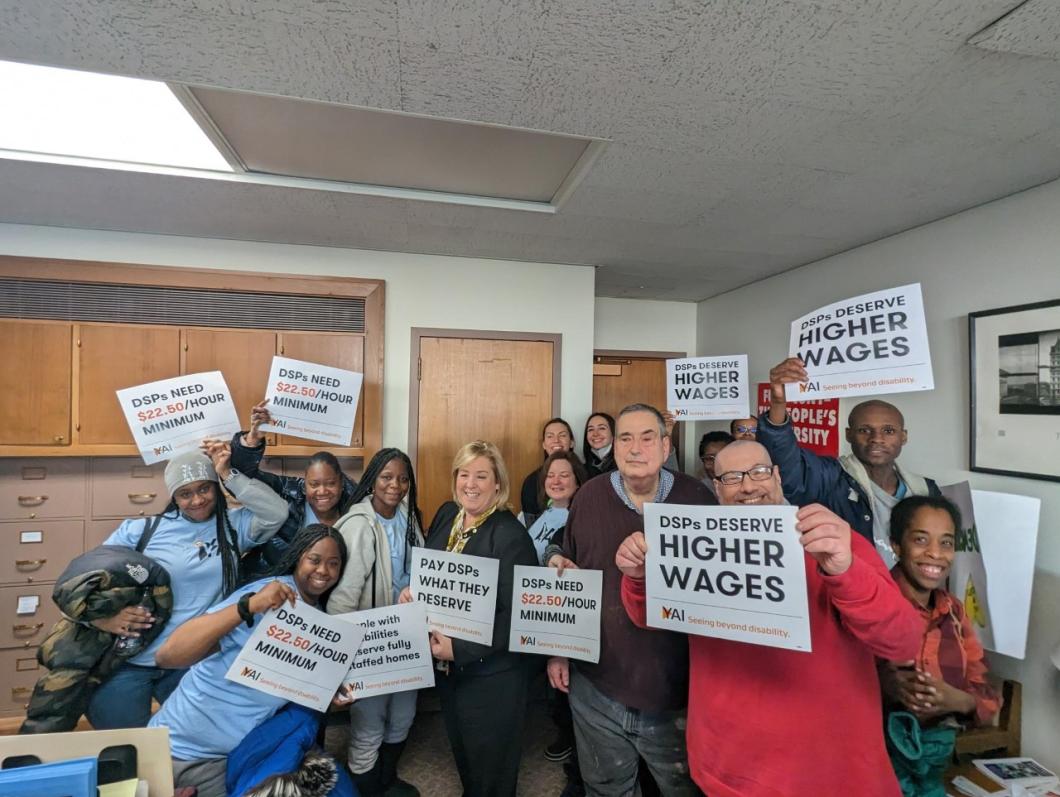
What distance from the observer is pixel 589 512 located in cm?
168

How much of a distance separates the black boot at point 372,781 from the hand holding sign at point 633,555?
164cm

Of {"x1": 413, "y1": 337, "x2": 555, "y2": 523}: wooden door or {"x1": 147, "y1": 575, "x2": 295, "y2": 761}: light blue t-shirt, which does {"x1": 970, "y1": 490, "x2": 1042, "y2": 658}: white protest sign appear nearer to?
{"x1": 413, "y1": 337, "x2": 555, "y2": 523}: wooden door

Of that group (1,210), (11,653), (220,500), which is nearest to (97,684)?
(220,500)

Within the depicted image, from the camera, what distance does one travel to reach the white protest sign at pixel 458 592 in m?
1.69

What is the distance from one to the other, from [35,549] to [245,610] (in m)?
2.14

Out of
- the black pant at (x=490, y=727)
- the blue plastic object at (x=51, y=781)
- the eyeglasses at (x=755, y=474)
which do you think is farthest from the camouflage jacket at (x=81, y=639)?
the eyeglasses at (x=755, y=474)

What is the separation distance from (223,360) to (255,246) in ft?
A: 2.32

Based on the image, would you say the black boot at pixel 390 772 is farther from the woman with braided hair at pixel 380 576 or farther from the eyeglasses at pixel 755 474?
the eyeglasses at pixel 755 474

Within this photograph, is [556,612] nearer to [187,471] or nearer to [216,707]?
[216,707]

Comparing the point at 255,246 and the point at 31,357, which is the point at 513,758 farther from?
the point at 31,357

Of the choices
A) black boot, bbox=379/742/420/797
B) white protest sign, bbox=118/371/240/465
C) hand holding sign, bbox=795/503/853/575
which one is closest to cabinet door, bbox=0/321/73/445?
white protest sign, bbox=118/371/240/465

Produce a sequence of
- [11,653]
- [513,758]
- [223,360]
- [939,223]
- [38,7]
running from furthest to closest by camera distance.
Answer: [223,360]
[11,653]
[939,223]
[513,758]
[38,7]

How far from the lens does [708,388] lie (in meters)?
2.88

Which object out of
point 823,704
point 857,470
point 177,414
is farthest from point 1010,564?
point 177,414
